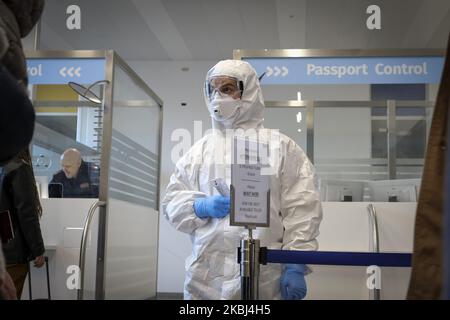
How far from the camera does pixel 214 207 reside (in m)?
2.20

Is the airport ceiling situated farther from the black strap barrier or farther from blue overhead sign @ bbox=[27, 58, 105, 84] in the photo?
the black strap barrier

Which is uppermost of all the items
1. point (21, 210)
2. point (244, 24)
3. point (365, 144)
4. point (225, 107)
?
point (244, 24)

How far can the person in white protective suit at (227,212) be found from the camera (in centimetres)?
219

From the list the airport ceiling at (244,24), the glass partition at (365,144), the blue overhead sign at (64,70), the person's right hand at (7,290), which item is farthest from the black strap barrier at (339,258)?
the airport ceiling at (244,24)

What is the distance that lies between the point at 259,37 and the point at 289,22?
0.60 meters

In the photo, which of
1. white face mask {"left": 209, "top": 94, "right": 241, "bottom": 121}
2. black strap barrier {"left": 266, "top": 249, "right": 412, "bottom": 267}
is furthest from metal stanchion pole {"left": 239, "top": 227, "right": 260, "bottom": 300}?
white face mask {"left": 209, "top": 94, "right": 241, "bottom": 121}

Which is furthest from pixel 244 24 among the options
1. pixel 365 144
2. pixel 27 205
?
pixel 27 205

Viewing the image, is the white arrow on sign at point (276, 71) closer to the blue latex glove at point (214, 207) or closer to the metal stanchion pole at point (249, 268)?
the blue latex glove at point (214, 207)

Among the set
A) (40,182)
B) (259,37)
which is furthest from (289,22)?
(40,182)

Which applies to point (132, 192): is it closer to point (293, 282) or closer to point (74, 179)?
point (74, 179)

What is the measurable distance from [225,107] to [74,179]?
2112 mm

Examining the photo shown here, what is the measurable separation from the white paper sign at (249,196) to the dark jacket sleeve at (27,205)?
1.48 metres

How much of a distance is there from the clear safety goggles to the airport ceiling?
3.29 meters

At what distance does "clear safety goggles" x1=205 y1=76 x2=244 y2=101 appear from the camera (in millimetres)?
2520
